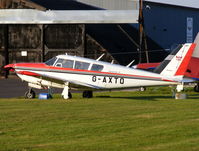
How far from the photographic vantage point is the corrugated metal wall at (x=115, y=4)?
2266 inches

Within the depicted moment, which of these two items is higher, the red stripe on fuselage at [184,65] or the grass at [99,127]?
the red stripe on fuselage at [184,65]

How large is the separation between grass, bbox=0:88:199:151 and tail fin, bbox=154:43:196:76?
281cm

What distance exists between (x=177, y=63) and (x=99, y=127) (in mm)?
10356

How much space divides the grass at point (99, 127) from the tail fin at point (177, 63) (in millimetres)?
2811

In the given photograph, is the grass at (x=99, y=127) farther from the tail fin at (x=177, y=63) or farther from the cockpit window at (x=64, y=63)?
the cockpit window at (x=64, y=63)

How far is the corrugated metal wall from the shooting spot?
2266 inches

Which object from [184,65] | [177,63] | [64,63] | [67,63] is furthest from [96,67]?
[184,65]

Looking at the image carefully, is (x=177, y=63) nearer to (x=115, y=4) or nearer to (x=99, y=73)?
(x=99, y=73)

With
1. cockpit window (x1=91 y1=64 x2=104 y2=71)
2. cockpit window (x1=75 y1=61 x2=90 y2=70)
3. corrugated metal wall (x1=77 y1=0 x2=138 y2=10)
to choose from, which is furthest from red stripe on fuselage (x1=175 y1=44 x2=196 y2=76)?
corrugated metal wall (x1=77 y1=0 x2=138 y2=10)

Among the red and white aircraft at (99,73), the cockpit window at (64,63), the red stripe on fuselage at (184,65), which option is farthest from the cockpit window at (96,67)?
the red stripe on fuselage at (184,65)

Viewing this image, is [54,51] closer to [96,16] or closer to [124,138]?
[96,16]

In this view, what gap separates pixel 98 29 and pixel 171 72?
29738 mm

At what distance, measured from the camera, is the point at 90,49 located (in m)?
48.4

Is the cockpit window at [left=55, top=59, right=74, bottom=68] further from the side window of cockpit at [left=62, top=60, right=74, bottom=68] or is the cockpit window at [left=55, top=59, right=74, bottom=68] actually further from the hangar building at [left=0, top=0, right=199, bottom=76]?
the hangar building at [left=0, top=0, right=199, bottom=76]
